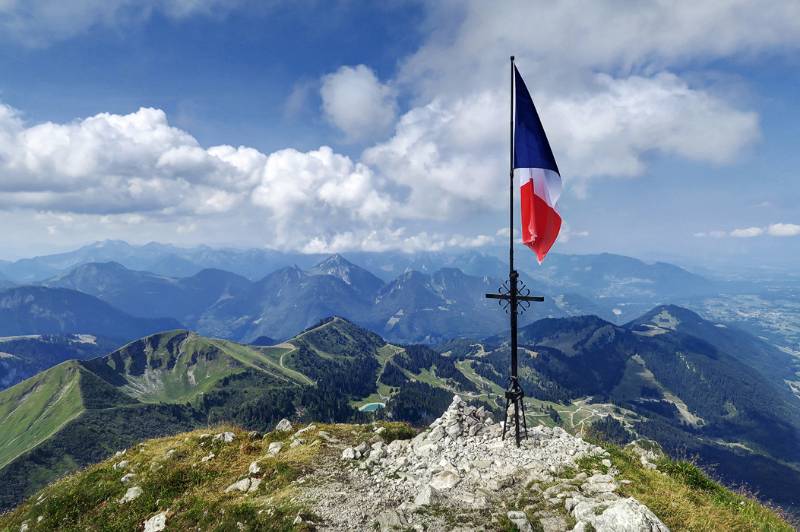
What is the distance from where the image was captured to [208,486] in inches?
774

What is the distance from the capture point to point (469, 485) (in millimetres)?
16719

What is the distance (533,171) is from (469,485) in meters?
14.1

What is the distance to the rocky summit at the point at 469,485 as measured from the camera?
13.7m

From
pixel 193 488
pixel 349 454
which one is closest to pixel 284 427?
pixel 193 488

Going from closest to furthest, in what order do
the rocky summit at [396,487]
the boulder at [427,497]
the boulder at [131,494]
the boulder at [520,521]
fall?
the boulder at [520,521], the rocky summit at [396,487], the boulder at [427,497], the boulder at [131,494]

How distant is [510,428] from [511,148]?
1470cm

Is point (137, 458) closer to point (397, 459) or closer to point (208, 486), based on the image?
point (208, 486)

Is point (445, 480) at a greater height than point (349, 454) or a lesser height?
greater

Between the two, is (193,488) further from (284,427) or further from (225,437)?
(284,427)

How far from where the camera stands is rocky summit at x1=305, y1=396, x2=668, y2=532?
540 inches

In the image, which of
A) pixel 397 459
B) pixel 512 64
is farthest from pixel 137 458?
pixel 512 64

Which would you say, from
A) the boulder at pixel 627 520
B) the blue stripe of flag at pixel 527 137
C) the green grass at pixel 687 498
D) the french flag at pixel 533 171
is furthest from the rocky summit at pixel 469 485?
the blue stripe of flag at pixel 527 137

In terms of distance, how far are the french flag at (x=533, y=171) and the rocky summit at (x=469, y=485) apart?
32.6 feet

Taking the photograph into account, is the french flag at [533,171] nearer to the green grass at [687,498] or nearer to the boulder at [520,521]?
→ the green grass at [687,498]
